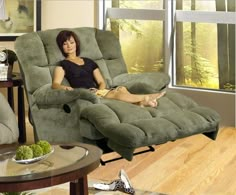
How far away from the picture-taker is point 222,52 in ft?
16.8

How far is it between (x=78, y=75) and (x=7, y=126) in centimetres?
80

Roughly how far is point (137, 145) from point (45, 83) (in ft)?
3.60

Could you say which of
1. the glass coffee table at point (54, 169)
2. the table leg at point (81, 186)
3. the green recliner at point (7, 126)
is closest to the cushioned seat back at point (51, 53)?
the green recliner at point (7, 126)

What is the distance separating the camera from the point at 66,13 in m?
5.41

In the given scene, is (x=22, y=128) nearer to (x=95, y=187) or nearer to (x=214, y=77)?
(x=95, y=187)

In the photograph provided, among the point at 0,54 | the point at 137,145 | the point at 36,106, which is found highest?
the point at 0,54

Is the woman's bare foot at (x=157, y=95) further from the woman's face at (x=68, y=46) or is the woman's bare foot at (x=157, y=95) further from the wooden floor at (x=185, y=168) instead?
the woman's face at (x=68, y=46)

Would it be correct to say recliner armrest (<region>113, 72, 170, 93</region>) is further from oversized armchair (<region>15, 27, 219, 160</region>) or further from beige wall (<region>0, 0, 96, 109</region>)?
beige wall (<region>0, 0, 96, 109</region>)

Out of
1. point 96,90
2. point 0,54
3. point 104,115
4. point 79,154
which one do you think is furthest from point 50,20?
point 79,154

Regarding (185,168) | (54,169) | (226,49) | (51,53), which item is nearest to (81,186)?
(54,169)

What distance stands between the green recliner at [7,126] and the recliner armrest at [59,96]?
28 cm

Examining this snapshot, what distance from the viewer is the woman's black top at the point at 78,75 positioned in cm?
423

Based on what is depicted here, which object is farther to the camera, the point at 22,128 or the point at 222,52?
the point at 222,52

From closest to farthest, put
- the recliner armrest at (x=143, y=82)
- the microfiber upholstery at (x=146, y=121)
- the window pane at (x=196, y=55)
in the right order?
the microfiber upholstery at (x=146, y=121), the recliner armrest at (x=143, y=82), the window pane at (x=196, y=55)
